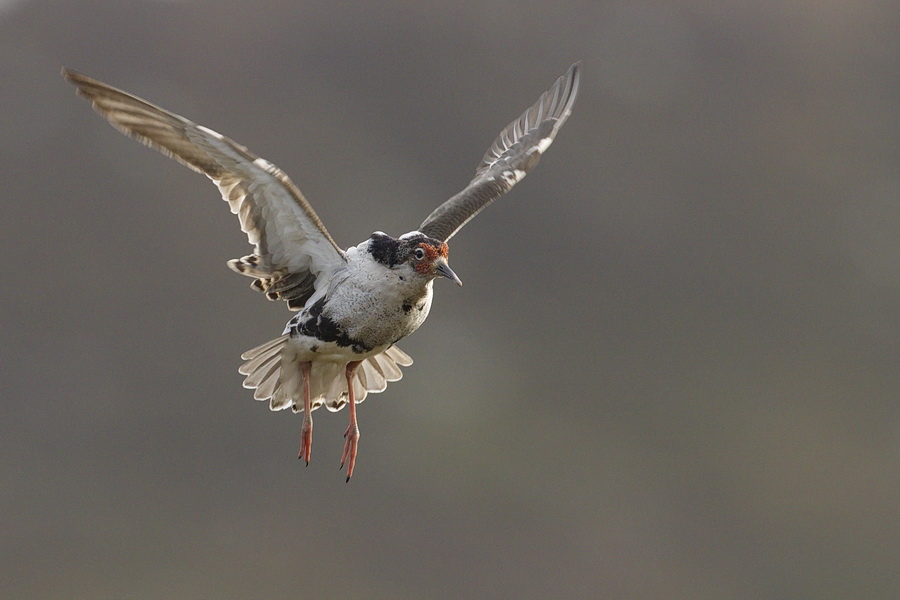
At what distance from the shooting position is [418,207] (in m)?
53.9

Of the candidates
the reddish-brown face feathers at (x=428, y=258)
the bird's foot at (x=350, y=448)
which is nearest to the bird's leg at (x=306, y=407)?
the bird's foot at (x=350, y=448)

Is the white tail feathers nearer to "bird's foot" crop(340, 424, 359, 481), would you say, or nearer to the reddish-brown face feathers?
"bird's foot" crop(340, 424, 359, 481)

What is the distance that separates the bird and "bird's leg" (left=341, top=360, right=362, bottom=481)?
0.4 inches

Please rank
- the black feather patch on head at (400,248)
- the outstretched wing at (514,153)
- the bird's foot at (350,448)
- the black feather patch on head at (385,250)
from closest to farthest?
1. the black feather patch on head at (400,248)
2. the black feather patch on head at (385,250)
3. the bird's foot at (350,448)
4. the outstretched wing at (514,153)

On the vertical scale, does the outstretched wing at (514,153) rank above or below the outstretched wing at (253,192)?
above

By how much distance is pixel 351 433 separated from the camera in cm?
1041

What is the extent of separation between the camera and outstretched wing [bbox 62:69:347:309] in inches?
343

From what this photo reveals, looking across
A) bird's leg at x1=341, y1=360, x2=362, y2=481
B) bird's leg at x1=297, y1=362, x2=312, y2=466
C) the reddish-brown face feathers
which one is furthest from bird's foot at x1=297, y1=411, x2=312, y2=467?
the reddish-brown face feathers

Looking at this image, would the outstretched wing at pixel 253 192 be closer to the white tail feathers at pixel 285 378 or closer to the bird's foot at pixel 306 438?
the white tail feathers at pixel 285 378

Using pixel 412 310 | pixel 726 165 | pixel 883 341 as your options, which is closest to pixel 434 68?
pixel 726 165

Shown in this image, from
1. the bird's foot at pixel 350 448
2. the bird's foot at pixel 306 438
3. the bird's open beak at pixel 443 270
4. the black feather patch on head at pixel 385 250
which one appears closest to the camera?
the bird's open beak at pixel 443 270

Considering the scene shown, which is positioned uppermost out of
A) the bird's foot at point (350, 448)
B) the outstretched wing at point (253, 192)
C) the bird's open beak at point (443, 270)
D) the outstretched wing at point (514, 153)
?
the outstretched wing at point (514, 153)

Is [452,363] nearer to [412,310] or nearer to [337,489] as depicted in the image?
[337,489]

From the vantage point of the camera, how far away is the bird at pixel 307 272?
29.5ft
